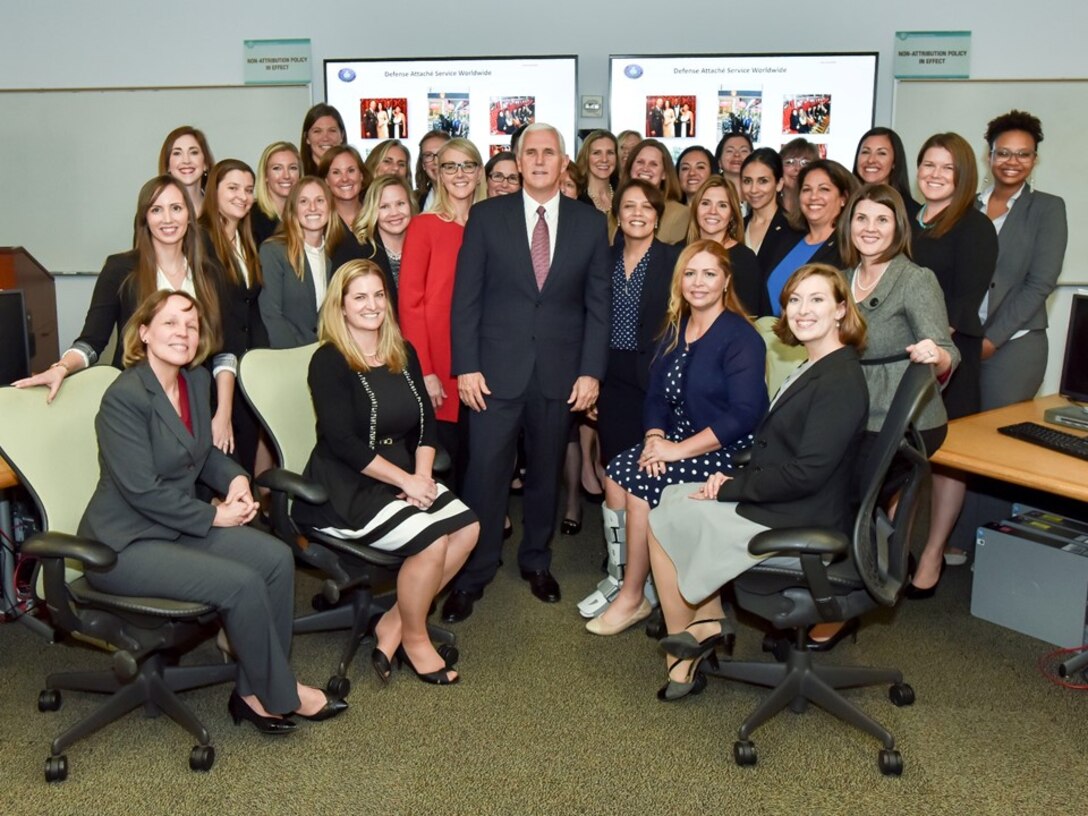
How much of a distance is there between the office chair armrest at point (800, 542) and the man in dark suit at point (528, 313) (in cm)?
116

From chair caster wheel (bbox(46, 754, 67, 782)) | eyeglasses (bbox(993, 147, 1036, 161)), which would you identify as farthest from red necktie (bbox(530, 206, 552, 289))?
chair caster wheel (bbox(46, 754, 67, 782))

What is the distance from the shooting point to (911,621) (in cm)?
334

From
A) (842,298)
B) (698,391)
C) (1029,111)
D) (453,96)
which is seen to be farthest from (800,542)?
(1029,111)

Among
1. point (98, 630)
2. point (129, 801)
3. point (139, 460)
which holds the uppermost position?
point (139, 460)

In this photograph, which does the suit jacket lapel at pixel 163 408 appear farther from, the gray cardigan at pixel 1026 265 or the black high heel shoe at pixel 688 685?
the gray cardigan at pixel 1026 265

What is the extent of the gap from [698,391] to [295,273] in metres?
1.43

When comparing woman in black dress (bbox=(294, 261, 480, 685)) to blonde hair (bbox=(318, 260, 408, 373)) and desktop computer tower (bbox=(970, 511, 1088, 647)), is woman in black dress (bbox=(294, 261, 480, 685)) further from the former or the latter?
desktop computer tower (bbox=(970, 511, 1088, 647))

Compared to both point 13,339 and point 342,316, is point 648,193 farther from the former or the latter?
point 13,339

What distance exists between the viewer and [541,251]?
3.30 m

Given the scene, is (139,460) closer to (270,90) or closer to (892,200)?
(892,200)

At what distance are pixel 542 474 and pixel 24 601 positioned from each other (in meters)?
1.80

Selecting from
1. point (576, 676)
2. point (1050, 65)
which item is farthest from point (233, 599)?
point (1050, 65)

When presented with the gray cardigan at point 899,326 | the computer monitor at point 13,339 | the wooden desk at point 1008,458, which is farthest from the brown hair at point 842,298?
the computer monitor at point 13,339

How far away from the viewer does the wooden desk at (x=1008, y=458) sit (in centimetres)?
268
